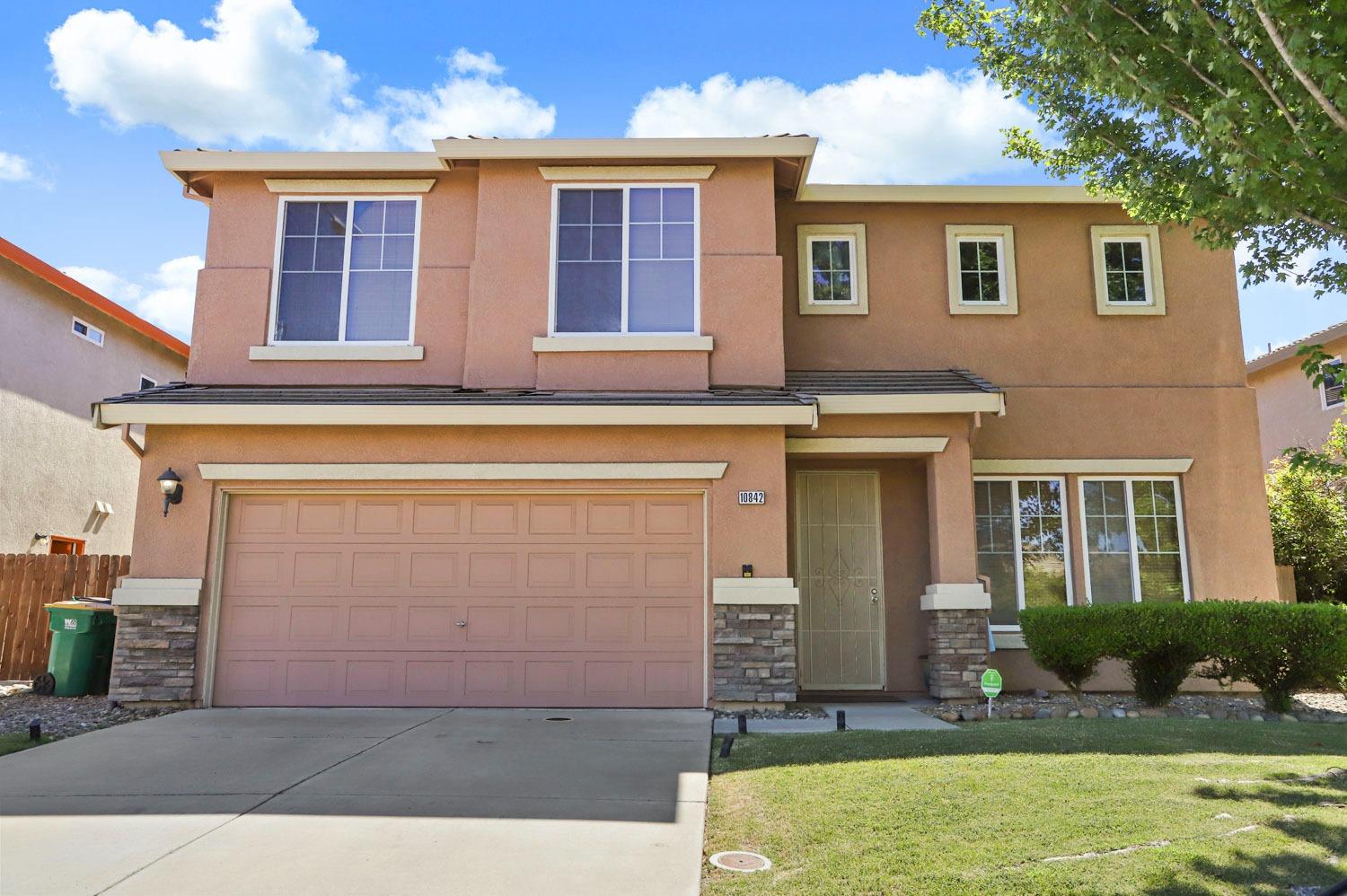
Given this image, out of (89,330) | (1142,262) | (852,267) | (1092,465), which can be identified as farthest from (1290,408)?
(89,330)

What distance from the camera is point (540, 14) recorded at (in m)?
11.6

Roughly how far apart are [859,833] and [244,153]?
10.6 meters

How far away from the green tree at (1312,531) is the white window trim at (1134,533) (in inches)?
116

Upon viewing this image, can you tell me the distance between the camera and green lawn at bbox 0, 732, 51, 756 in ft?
26.7

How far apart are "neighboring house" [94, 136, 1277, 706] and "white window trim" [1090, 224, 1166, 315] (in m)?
0.04

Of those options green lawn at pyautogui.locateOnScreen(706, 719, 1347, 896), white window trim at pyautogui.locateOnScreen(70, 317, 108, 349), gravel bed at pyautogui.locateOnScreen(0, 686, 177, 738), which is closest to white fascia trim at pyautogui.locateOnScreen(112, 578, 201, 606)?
gravel bed at pyautogui.locateOnScreen(0, 686, 177, 738)

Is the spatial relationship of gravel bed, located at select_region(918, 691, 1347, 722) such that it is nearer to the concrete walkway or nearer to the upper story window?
the concrete walkway

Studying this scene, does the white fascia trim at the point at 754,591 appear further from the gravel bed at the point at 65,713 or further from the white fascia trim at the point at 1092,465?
the gravel bed at the point at 65,713

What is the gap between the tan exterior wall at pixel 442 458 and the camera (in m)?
10.5

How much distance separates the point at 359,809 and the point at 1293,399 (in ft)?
66.6

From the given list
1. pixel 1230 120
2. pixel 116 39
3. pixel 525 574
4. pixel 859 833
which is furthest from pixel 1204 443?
pixel 116 39

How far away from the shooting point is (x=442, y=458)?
10.7 metres

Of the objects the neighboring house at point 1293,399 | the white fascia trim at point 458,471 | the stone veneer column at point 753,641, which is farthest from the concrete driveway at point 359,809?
the neighboring house at point 1293,399

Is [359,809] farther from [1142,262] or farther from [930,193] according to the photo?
[1142,262]
